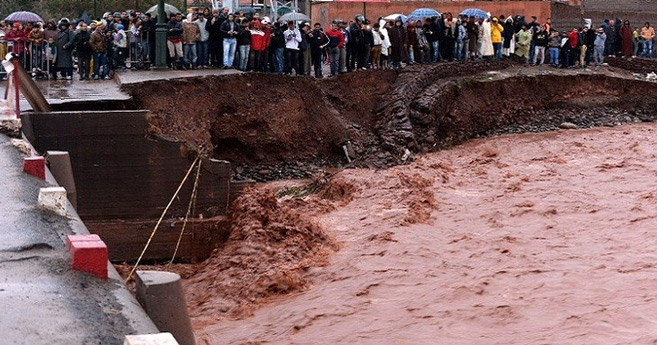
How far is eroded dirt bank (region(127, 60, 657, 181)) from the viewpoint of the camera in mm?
22578

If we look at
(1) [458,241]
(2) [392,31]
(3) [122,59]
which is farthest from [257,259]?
(2) [392,31]

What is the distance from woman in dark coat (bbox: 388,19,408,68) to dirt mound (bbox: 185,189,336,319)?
35.2 feet

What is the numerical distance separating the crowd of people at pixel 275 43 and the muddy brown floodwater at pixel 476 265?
13.6 feet

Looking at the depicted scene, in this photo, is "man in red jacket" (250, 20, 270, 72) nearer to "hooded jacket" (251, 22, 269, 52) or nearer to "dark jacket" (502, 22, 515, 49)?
"hooded jacket" (251, 22, 269, 52)

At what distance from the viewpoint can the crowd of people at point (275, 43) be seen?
869 inches

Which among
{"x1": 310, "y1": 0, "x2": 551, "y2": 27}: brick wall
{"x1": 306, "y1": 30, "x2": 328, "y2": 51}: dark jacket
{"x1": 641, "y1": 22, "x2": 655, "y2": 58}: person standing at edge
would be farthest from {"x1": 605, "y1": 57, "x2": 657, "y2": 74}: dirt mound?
{"x1": 306, "y1": 30, "x2": 328, "y2": 51}: dark jacket

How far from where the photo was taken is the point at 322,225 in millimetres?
18250

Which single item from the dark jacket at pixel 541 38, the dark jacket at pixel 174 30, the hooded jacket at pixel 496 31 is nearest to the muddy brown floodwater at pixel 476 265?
the dark jacket at pixel 174 30

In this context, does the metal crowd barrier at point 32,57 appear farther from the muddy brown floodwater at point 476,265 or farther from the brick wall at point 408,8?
the brick wall at point 408,8

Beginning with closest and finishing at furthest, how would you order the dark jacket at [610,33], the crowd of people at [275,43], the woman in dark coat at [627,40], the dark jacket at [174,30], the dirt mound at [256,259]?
the dirt mound at [256,259] < the crowd of people at [275,43] < the dark jacket at [174,30] < the dark jacket at [610,33] < the woman in dark coat at [627,40]

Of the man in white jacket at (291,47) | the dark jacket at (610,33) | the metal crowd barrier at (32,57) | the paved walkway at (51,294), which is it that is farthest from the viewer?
the dark jacket at (610,33)

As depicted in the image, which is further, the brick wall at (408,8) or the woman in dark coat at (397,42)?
the brick wall at (408,8)

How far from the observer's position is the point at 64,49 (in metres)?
21.8

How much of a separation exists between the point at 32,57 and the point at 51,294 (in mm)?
15925
